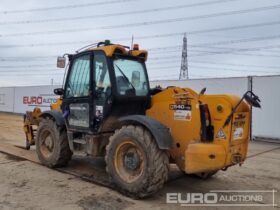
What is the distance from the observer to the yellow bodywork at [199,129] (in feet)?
17.7

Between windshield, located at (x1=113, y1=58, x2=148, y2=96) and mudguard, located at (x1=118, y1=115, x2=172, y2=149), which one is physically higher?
windshield, located at (x1=113, y1=58, x2=148, y2=96)

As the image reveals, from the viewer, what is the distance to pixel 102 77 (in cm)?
660

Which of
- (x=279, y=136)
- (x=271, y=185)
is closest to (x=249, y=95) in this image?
(x=271, y=185)

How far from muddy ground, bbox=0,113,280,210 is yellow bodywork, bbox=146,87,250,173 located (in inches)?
28.2

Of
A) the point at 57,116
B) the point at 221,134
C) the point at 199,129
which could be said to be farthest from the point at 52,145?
the point at 221,134

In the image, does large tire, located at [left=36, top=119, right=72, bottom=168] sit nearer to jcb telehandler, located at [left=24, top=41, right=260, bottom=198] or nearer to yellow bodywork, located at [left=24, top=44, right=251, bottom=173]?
jcb telehandler, located at [left=24, top=41, right=260, bottom=198]

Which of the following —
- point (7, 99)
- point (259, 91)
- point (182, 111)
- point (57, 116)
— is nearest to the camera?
point (182, 111)

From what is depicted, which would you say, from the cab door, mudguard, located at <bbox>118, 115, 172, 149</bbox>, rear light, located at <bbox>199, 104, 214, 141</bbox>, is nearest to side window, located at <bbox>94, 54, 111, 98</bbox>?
the cab door

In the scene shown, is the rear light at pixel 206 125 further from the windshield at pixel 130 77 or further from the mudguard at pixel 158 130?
the windshield at pixel 130 77

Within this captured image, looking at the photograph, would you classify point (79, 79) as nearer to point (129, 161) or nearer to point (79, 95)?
point (79, 95)

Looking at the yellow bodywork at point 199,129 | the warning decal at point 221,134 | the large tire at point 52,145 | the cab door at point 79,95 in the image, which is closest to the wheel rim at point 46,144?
the large tire at point 52,145

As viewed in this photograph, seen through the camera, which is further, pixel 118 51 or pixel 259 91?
pixel 259 91

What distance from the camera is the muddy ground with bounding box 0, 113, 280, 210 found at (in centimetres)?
546

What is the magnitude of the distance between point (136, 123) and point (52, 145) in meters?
2.52
